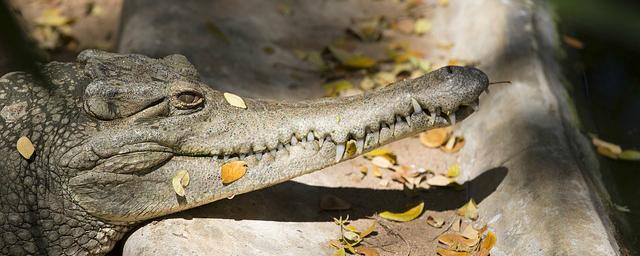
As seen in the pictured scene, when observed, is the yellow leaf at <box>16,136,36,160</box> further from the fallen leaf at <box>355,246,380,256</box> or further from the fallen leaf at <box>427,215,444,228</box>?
the fallen leaf at <box>427,215,444,228</box>

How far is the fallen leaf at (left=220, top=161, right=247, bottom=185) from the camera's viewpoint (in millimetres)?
3170

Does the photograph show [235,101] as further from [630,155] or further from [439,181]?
[630,155]

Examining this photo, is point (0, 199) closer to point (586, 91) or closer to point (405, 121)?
point (405, 121)

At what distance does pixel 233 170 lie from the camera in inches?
125

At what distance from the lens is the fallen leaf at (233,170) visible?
3170mm

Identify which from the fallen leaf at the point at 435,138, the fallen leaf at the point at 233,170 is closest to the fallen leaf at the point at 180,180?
the fallen leaf at the point at 233,170

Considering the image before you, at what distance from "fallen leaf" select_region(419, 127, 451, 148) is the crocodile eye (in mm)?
1886

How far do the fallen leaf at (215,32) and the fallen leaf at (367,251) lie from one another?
7.51ft

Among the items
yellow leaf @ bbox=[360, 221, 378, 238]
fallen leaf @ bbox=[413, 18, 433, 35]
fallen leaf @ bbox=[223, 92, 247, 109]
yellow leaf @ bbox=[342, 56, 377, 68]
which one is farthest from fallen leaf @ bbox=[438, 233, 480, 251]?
fallen leaf @ bbox=[413, 18, 433, 35]

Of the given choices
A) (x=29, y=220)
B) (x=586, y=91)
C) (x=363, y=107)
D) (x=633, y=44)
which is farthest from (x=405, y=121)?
(x=633, y=44)

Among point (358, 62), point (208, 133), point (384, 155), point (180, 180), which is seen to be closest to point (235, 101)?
point (208, 133)

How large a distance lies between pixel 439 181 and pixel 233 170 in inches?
60.0

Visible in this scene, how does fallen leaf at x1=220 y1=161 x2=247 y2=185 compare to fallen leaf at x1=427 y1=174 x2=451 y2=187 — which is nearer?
fallen leaf at x1=220 y1=161 x2=247 y2=185

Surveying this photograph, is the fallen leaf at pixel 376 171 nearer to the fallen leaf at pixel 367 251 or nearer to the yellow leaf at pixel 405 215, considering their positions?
the yellow leaf at pixel 405 215
